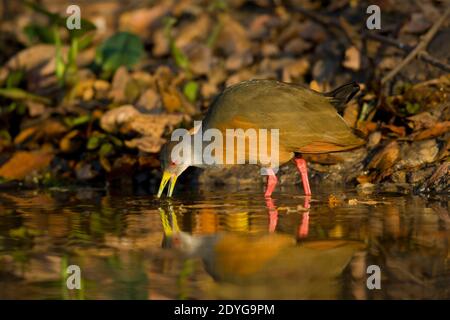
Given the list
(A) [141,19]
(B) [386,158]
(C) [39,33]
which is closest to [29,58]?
(C) [39,33]

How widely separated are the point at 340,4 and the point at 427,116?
3305 mm

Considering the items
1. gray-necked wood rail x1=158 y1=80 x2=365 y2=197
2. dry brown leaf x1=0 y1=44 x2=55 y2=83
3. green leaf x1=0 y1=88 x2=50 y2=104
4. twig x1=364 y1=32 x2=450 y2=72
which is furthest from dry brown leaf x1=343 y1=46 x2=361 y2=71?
dry brown leaf x1=0 y1=44 x2=55 y2=83

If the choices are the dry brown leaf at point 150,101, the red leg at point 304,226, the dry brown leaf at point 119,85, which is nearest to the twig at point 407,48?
the dry brown leaf at point 150,101

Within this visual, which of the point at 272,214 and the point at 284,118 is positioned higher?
the point at 284,118

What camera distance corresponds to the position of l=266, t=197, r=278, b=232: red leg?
614cm

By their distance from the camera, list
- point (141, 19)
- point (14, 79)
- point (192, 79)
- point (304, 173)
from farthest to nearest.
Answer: point (141, 19)
point (14, 79)
point (192, 79)
point (304, 173)

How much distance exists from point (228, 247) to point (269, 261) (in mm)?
508

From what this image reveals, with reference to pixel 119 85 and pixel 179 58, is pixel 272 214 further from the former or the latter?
pixel 179 58

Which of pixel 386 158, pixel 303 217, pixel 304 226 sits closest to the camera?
pixel 304 226

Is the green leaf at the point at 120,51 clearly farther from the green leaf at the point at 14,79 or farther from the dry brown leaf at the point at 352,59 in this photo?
the dry brown leaf at the point at 352,59

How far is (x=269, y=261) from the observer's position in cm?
500

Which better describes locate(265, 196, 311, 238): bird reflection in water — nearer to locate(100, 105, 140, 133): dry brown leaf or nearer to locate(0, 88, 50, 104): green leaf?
locate(100, 105, 140, 133): dry brown leaf

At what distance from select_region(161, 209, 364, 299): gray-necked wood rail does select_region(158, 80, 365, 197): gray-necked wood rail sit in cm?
168

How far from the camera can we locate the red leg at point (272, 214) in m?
6.14
